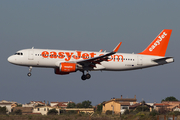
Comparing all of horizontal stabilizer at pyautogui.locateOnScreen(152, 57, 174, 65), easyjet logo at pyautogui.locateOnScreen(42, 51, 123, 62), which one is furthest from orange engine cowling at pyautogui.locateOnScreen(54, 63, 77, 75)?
horizontal stabilizer at pyautogui.locateOnScreen(152, 57, 174, 65)

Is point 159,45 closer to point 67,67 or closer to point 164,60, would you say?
point 164,60

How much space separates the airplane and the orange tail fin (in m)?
0.17

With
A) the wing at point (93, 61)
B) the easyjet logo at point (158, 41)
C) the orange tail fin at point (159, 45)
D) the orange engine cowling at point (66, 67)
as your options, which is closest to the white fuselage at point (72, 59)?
the wing at point (93, 61)

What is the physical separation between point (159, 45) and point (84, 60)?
15388mm

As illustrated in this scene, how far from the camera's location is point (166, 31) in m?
54.6

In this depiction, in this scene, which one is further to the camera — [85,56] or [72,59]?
[85,56]

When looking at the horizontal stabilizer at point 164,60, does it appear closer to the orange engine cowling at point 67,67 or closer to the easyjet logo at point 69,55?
the easyjet logo at point 69,55

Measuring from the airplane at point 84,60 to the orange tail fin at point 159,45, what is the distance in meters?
0.17

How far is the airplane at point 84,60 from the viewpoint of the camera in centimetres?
4556

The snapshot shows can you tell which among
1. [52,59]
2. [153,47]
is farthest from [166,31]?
[52,59]

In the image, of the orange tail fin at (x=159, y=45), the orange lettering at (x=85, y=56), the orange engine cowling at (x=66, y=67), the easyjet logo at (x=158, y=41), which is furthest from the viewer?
the easyjet logo at (x=158, y=41)

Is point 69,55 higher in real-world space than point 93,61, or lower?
higher

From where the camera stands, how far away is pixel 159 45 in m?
53.1

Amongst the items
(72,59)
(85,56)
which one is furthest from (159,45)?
(72,59)
